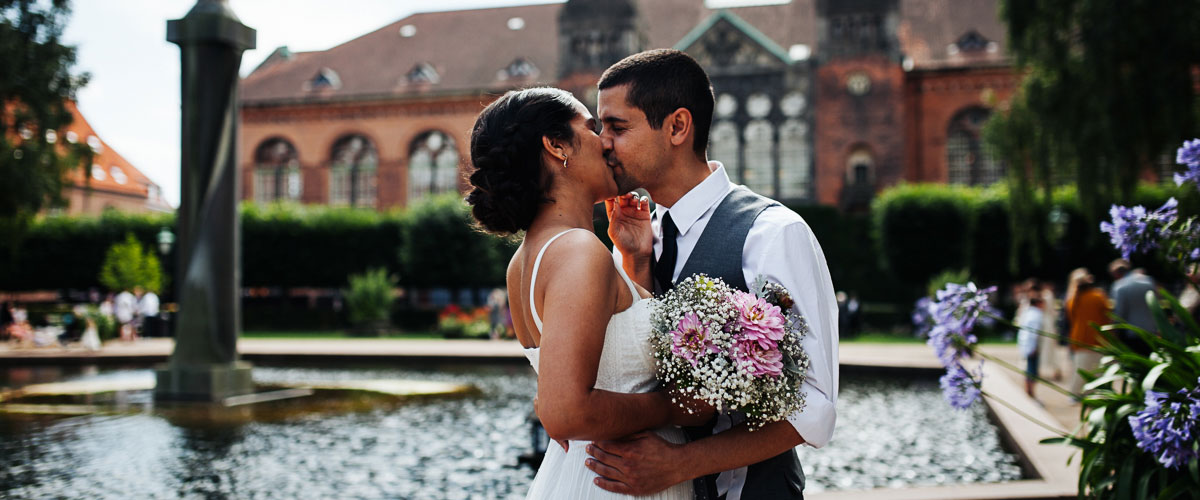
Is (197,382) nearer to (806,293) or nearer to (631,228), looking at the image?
(631,228)

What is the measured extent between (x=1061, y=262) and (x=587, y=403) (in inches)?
1278

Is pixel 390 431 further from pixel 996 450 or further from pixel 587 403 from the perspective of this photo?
pixel 587 403

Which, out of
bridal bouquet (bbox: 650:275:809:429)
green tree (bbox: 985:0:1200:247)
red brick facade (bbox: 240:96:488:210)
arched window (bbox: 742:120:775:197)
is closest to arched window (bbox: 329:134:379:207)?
red brick facade (bbox: 240:96:488:210)

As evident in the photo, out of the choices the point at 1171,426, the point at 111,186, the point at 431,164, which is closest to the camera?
the point at 1171,426

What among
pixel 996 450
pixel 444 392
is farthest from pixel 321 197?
pixel 996 450

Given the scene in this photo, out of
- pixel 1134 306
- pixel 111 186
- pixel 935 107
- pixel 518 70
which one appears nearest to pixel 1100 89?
pixel 1134 306

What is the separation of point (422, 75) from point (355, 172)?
5.47m

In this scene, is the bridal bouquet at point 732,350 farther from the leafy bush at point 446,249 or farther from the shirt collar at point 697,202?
the leafy bush at point 446,249

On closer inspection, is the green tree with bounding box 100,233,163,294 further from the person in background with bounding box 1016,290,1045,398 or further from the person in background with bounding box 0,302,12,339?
the person in background with bounding box 1016,290,1045,398

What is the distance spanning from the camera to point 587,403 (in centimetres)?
208

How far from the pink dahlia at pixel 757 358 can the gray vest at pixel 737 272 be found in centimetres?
28

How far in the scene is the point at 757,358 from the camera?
206 cm

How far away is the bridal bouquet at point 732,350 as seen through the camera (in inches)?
81.2

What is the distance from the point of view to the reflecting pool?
21.9ft
